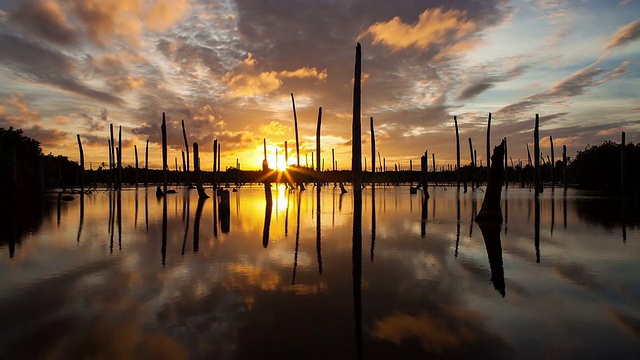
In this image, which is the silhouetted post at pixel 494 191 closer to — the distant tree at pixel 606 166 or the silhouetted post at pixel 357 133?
the silhouetted post at pixel 357 133

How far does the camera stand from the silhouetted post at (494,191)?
1457cm

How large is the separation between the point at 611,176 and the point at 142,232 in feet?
176

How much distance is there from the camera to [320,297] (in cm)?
586

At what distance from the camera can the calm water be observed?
417 centimetres

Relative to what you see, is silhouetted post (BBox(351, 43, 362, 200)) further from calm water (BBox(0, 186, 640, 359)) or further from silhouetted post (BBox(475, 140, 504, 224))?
calm water (BBox(0, 186, 640, 359))

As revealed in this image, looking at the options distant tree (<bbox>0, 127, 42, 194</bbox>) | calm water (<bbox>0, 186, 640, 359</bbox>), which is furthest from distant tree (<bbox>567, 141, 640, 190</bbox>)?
distant tree (<bbox>0, 127, 42, 194</bbox>)

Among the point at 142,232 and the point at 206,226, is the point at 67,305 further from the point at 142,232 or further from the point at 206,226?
the point at 206,226

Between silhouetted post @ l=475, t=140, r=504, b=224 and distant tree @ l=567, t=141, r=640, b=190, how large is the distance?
1494 inches

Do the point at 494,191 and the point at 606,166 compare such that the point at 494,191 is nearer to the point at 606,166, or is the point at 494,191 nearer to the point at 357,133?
the point at 357,133

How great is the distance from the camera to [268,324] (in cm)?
473

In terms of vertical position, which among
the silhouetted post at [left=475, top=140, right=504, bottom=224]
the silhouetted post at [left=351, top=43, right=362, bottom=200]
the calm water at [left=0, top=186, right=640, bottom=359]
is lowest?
the calm water at [left=0, top=186, right=640, bottom=359]

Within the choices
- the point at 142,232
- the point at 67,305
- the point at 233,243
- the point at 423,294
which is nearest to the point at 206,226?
the point at 142,232

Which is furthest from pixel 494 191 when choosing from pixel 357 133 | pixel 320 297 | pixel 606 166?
pixel 606 166

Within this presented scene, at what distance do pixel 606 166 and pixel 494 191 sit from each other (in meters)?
42.8
